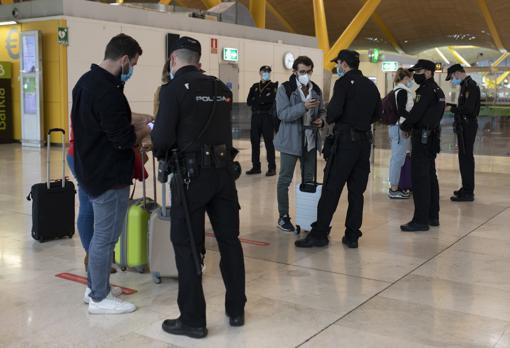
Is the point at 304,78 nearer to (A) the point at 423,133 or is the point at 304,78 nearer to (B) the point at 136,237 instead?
(A) the point at 423,133

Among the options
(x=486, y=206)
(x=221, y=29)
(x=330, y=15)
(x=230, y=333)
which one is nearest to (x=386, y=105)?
(x=486, y=206)

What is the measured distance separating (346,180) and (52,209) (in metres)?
2.78

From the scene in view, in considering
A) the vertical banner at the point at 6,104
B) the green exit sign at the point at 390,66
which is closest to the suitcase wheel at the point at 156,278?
the vertical banner at the point at 6,104

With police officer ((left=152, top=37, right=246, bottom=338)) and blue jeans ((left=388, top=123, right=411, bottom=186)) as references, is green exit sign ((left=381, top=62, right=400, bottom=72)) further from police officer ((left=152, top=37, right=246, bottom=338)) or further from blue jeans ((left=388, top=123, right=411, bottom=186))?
police officer ((left=152, top=37, right=246, bottom=338))

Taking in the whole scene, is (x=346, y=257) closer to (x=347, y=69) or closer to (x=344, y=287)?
(x=344, y=287)

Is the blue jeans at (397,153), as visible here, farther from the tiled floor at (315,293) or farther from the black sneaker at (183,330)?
the black sneaker at (183,330)

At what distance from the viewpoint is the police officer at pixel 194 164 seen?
3.40 meters

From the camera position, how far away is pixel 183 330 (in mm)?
3523

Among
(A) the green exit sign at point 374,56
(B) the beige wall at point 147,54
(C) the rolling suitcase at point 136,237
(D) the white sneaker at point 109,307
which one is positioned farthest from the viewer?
(A) the green exit sign at point 374,56

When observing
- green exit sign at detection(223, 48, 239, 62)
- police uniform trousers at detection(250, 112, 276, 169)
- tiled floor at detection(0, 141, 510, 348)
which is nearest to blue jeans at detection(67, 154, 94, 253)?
tiled floor at detection(0, 141, 510, 348)

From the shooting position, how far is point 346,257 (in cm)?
535

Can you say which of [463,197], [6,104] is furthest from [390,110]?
[6,104]

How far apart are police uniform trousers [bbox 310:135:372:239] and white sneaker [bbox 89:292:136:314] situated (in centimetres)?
227

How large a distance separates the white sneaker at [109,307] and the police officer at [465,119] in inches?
221
